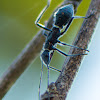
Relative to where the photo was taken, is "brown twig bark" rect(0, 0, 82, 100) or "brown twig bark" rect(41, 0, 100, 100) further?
"brown twig bark" rect(0, 0, 82, 100)

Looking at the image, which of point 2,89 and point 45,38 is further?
point 45,38

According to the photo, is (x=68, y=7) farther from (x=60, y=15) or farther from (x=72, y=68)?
(x=72, y=68)

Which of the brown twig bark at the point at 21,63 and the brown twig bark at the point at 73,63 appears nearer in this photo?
the brown twig bark at the point at 73,63

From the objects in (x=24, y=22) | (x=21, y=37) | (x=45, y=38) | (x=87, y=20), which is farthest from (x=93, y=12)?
(x=21, y=37)

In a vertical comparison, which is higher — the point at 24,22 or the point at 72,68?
the point at 24,22
